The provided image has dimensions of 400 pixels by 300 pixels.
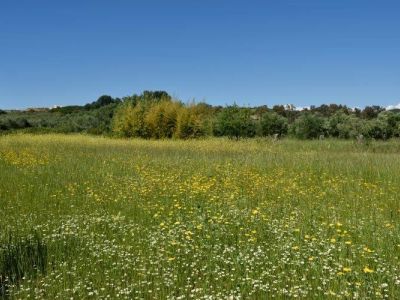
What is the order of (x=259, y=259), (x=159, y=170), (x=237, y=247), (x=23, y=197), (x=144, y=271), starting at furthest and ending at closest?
(x=159, y=170), (x=23, y=197), (x=237, y=247), (x=259, y=259), (x=144, y=271)

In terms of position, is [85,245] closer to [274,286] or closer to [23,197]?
[274,286]

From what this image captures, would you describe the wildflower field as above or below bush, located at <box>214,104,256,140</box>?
below

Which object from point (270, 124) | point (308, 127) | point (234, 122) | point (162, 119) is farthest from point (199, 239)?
point (270, 124)

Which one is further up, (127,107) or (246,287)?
(127,107)

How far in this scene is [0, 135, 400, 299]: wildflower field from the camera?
437 cm

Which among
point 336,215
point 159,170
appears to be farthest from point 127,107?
point 336,215

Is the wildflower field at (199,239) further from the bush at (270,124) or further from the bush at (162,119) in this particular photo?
the bush at (270,124)

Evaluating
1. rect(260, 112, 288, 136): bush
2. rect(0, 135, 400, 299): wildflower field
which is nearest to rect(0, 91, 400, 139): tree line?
rect(260, 112, 288, 136): bush

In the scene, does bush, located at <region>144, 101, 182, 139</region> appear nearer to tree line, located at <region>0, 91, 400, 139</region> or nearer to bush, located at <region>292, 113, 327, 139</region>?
tree line, located at <region>0, 91, 400, 139</region>

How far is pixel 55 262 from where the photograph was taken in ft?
16.6

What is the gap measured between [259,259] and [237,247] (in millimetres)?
634

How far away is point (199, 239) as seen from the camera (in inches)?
231

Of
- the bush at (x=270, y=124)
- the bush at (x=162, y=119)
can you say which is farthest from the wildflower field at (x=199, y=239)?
the bush at (x=270, y=124)

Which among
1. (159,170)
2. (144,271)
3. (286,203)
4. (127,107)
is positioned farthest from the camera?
(127,107)
